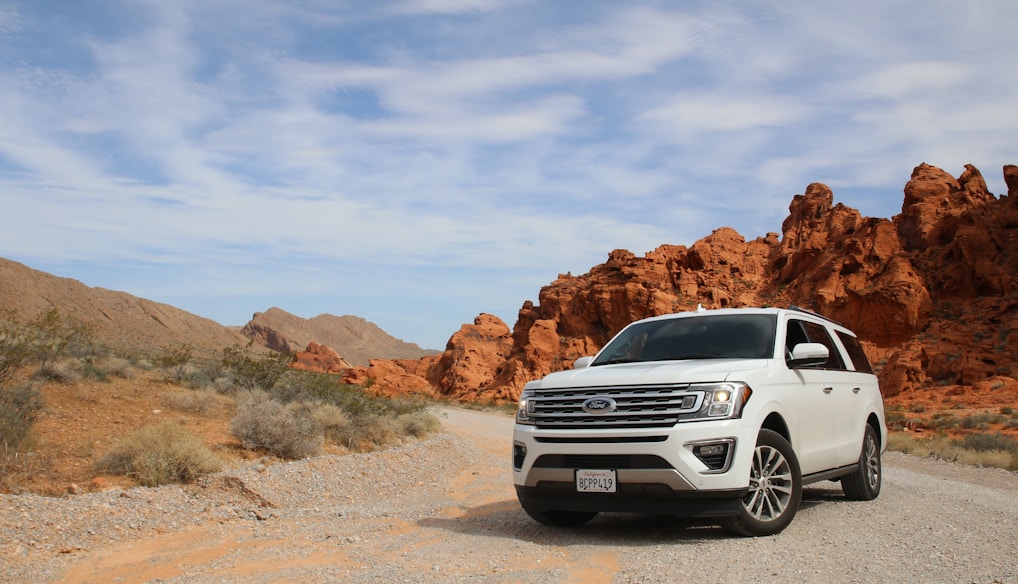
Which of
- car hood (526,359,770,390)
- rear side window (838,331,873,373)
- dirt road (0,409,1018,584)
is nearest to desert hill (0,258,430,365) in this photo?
dirt road (0,409,1018,584)

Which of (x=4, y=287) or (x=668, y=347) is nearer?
(x=668, y=347)

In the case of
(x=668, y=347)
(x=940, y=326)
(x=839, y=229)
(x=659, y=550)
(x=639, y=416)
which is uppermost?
(x=839, y=229)

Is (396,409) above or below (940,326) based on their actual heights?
below

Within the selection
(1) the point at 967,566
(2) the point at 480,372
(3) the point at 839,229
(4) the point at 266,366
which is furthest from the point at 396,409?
(2) the point at 480,372

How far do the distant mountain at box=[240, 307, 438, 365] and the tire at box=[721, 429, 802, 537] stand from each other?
418 feet

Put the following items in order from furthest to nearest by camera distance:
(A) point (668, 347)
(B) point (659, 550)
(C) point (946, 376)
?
(C) point (946, 376) < (A) point (668, 347) < (B) point (659, 550)

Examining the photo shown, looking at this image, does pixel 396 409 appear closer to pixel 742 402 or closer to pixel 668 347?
pixel 668 347

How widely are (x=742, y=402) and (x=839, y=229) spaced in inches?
2012

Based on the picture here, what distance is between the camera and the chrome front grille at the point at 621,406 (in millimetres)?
6305

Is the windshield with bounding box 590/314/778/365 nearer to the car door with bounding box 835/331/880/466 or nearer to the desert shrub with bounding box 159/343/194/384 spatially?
the car door with bounding box 835/331/880/466

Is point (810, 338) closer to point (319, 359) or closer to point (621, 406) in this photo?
point (621, 406)

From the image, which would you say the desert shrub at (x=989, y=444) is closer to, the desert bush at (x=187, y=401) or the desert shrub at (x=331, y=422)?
the desert shrub at (x=331, y=422)

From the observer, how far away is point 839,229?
174ft

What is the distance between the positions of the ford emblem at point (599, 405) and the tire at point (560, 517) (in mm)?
1241
